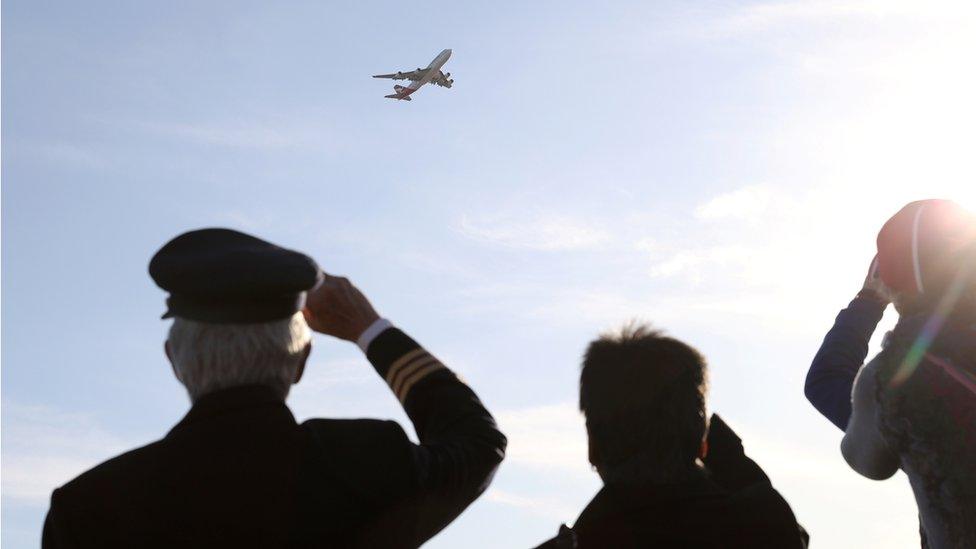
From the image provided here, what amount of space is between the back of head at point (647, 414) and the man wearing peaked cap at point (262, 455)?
0.72 meters

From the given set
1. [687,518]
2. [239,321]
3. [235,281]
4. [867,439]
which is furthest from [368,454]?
[867,439]

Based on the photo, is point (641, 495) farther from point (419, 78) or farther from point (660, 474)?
point (419, 78)

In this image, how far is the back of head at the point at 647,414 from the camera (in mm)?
4656

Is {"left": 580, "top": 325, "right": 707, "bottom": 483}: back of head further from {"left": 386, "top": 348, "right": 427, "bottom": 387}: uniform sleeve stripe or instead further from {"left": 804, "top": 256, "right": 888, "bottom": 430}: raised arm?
{"left": 804, "top": 256, "right": 888, "bottom": 430}: raised arm

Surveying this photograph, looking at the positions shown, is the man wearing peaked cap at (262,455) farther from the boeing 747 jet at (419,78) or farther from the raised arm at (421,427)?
the boeing 747 jet at (419,78)

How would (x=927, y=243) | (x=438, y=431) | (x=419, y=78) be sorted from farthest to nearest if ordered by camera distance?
(x=419, y=78), (x=927, y=243), (x=438, y=431)

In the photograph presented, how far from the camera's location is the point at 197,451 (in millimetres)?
→ 4055

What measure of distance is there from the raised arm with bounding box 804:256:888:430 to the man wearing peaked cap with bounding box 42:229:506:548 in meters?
2.25

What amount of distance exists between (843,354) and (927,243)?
32.6 inches

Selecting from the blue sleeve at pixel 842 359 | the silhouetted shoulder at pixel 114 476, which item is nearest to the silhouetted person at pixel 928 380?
the blue sleeve at pixel 842 359

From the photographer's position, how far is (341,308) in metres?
4.48

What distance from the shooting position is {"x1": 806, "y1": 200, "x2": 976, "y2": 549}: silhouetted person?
4.93 meters

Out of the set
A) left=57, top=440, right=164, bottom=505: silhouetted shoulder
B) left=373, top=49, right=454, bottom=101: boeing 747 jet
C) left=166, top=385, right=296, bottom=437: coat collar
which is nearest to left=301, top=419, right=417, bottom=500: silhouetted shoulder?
left=166, top=385, right=296, bottom=437: coat collar

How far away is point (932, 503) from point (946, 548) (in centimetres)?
20
